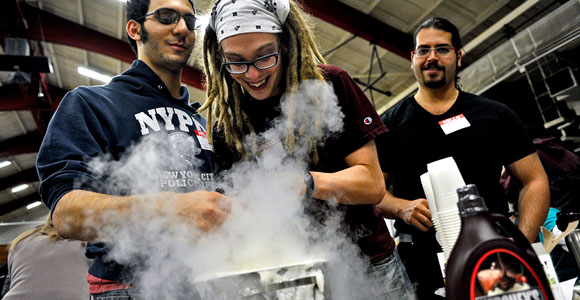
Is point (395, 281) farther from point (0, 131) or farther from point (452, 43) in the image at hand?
point (0, 131)

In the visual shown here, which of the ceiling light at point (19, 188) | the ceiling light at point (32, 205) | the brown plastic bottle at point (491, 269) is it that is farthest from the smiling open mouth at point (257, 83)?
the ceiling light at point (32, 205)

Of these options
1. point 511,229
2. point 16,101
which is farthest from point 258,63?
point 16,101

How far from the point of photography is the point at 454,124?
1463mm

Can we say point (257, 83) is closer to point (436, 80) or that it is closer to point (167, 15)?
point (167, 15)

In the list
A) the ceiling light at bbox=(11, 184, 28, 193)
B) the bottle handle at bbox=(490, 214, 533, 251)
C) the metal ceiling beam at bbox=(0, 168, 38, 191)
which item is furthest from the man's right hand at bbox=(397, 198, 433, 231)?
the ceiling light at bbox=(11, 184, 28, 193)

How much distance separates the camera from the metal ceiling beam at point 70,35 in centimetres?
646

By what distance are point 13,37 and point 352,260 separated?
659 cm

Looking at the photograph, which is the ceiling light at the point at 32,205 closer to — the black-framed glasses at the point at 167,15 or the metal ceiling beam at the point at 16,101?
the metal ceiling beam at the point at 16,101

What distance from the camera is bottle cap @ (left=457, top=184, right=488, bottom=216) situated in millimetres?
532

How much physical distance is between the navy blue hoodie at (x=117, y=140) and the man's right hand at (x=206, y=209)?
0.31 m

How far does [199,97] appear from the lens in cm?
922

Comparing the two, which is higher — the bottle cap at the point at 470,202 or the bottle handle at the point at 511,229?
the bottle cap at the point at 470,202

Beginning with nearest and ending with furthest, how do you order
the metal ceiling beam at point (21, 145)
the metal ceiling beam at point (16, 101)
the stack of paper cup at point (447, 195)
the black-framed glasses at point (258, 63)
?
the stack of paper cup at point (447, 195) < the black-framed glasses at point (258, 63) < the metal ceiling beam at point (16, 101) < the metal ceiling beam at point (21, 145)

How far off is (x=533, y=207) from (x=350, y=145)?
2.56ft
